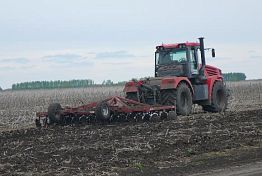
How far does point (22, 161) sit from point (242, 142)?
5335 mm

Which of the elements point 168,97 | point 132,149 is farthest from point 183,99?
point 132,149

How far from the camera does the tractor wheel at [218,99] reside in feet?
74.4

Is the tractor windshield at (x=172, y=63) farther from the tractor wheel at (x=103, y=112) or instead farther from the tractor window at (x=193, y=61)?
the tractor wheel at (x=103, y=112)

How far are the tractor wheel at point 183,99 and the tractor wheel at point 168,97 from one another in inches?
6.0

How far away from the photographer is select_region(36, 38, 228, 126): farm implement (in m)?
18.3

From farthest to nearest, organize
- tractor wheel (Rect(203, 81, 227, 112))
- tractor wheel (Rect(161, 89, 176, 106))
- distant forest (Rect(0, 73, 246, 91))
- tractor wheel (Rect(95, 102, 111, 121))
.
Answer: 1. distant forest (Rect(0, 73, 246, 91))
2. tractor wheel (Rect(203, 81, 227, 112))
3. tractor wheel (Rect(161, 89, 176, 106))
4. tractor wheel (Rect(95, 102, 111, 121))

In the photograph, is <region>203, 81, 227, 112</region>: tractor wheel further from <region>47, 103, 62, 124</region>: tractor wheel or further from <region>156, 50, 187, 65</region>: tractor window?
<region>47, 103, 62, 124</region>: tractor wheel

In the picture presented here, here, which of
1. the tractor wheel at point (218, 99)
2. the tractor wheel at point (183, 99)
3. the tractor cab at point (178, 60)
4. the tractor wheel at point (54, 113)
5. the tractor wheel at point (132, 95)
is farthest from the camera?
the tractor wheel at point (218, 99)

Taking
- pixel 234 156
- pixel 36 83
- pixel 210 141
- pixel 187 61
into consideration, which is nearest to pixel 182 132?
pixel 210 141

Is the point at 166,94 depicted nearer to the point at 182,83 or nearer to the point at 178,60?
the point at 182,83

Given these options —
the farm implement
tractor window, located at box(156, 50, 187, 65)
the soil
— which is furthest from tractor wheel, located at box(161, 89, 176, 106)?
the soil

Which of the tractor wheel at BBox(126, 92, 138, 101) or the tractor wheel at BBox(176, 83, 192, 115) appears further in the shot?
the tractor wheel at BBox(126, 92, 138, 101)

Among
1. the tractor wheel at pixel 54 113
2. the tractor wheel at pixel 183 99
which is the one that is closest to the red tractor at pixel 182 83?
the tractor wheel at pixel 183 99

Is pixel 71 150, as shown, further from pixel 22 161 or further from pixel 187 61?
pixel 187 61
